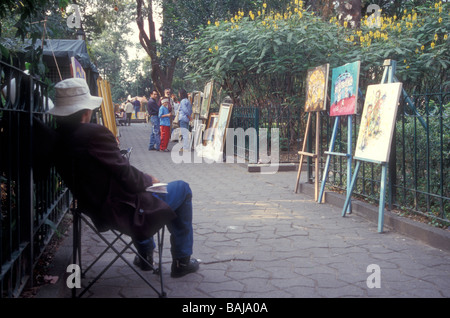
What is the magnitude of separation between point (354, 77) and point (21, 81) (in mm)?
4757

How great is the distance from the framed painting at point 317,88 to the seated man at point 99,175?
4861mm

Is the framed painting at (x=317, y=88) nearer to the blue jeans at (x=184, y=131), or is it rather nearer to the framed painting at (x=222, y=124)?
the framed painting at (x=222, y=124)

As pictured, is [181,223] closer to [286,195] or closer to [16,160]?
[16,160]

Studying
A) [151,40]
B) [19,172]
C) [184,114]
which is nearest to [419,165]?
[19,172]

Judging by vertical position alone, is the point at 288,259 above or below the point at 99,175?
below

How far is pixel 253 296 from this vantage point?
12.9 ft

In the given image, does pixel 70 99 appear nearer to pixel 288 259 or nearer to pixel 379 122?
pixel 288 259

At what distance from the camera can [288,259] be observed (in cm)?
498

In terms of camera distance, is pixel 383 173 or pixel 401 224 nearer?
pixel 401 224

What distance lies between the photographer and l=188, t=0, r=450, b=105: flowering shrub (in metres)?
13.0

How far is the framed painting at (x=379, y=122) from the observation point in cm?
603

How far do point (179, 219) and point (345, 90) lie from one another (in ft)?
13.3

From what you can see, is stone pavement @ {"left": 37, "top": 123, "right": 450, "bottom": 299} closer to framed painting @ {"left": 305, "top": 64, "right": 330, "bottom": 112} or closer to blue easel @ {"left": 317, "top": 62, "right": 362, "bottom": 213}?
blue easel @ {"left": 317, "top": 62, "right": 362, "bottom": 213}
